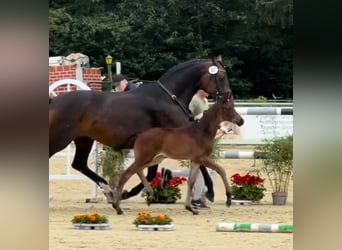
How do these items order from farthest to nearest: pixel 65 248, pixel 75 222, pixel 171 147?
1. pixel 171 147
2. pixel 75 222
3. pixel 65 248

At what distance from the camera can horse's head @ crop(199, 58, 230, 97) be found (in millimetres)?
8477

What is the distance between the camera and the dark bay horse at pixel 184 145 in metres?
8.10

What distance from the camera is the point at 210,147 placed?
325 inches

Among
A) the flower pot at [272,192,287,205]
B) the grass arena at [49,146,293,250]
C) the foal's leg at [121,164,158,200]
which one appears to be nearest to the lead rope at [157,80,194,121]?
the foal's leg at [121,164,158,200]

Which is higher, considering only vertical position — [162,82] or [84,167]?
[162,82]

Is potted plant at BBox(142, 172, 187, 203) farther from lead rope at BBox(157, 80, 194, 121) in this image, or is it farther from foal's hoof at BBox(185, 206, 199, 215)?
foal's hoof at BBox(185, 206, 199, 215)

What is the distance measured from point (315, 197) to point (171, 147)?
7471 mm

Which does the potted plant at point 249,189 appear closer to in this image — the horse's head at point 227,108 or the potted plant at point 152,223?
the horse's head at point 227,108

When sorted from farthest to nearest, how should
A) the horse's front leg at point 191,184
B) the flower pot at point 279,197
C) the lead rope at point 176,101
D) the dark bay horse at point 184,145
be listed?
the flower pot at point 279,197, the lead rope at point 176,101, the dark bay horse at point 184,145, the horse's front leg at point 191,184

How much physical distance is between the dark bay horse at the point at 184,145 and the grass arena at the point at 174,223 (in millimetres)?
312

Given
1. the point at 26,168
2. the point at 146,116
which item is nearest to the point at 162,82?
the point at 146,116

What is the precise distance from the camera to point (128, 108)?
27.9 feet

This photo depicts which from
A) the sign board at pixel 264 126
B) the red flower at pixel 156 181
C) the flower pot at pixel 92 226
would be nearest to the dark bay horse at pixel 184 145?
the red flower at pixel 156 181

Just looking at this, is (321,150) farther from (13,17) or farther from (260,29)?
(260,29)
